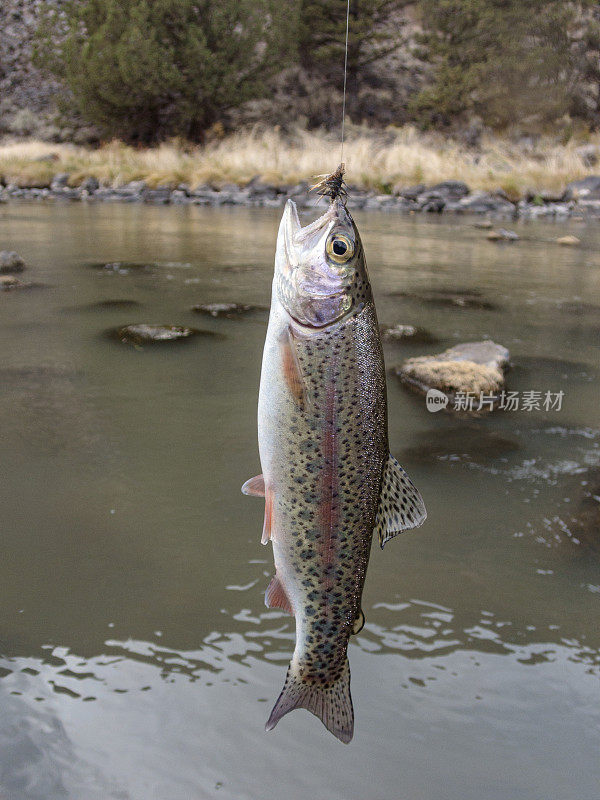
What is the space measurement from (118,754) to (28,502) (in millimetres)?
1933

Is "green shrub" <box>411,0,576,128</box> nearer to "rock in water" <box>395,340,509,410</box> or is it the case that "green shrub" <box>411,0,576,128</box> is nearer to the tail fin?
"rock in water" <box>395,340,509,410</box>

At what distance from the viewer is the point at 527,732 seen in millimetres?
2580

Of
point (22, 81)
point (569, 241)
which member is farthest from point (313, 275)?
point (22, 81)

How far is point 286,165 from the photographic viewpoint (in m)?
26.8

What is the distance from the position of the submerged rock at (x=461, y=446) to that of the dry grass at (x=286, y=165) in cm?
1910

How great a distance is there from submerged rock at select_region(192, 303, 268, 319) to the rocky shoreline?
14455 mm

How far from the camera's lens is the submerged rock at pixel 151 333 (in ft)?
23.7

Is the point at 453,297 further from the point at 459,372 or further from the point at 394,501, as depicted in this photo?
the point at 394,501

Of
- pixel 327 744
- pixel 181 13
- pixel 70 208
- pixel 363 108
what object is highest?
pixel 181 13

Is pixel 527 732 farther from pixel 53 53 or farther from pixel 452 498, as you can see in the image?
pixel 53 53

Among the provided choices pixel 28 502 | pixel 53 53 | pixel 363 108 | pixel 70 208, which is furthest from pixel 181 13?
pixel 28 502

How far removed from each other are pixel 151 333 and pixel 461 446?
3.71m

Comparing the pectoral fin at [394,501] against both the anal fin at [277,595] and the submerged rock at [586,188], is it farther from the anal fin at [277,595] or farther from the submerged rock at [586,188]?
the submerged rock at [586,188]

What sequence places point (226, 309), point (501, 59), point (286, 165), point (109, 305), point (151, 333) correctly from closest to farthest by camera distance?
point (151, 333) → point (226, 309) → point (109, 305) → point (286, 165) → point (501, 59)
